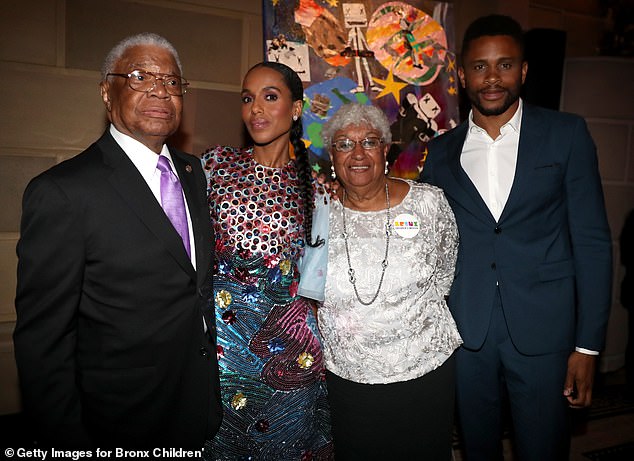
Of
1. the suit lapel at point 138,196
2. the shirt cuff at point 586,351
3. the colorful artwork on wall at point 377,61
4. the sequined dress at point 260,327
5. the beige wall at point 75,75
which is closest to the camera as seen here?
the suit lapel at point 138,196

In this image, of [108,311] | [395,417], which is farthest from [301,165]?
[395,417]

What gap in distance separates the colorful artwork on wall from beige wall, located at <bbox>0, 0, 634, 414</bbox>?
404 mm

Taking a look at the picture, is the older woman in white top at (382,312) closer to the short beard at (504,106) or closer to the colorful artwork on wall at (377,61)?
the short beard at (504,106)

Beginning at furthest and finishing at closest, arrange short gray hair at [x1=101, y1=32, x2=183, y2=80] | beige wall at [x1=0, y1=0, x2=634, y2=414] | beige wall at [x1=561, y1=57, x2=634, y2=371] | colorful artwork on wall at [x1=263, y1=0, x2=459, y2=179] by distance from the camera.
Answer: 1. beige wall at [x1=561, y1=57, x2=634, y2=371]
2. colorful artwork on wall at [x1=263, y1=0, x2=459, y2=179]
3. beige wall at [x1=0, y1=0, x2=634, y2=414]
4. short gray hair at [x1=101, y1=32, x2=183, y2=80]

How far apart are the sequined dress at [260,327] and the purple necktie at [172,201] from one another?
27 centimetres

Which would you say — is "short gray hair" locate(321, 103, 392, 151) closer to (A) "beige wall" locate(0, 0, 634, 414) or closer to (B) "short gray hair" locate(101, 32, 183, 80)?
(B) "short gray hair" locate(101, 32, 183, 80)

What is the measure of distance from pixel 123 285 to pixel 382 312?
3.13 feet

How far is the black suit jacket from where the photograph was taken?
132 centimetres

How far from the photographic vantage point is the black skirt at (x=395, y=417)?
75.7 inches

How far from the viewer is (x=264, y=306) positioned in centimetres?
187

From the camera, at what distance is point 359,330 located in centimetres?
190

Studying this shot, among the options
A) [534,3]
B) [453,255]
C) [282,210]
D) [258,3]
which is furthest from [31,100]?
[534,3]

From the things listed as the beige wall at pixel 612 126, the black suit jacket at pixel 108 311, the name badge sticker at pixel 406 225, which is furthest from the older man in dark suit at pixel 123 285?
the beige wall at pixel 612 126

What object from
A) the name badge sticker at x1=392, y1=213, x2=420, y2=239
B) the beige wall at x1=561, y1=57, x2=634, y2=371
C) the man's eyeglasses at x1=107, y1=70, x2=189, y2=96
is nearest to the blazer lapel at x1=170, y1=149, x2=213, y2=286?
the man's eyeglasses at x1=107, y1=70, x2=189, y2=96
